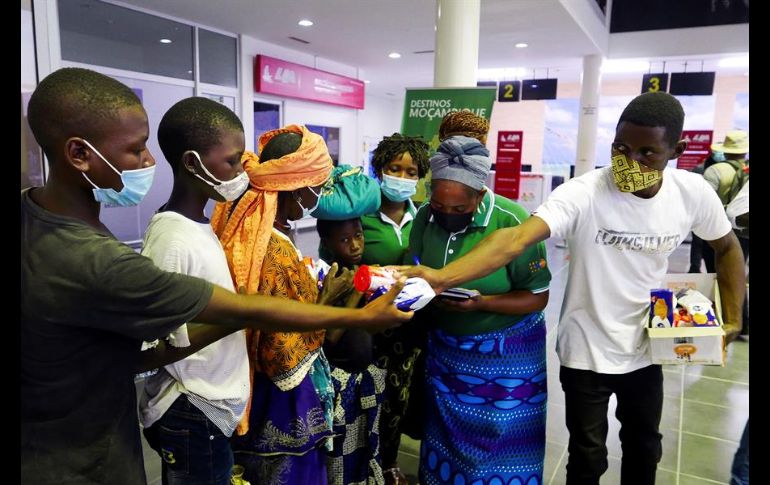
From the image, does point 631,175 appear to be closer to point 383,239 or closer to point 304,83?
point 383,239

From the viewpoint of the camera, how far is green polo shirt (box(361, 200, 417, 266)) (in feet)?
7.19

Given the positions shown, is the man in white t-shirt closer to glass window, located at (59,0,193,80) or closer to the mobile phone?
the mobile phone

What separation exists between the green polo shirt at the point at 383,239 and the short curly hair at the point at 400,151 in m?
0.28

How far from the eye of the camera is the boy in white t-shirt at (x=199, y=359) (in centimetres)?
133

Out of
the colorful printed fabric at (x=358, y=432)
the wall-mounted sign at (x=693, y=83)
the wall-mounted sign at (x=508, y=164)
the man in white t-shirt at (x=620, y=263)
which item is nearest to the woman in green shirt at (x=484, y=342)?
the man in white t-shirt at (x=620, y=263)

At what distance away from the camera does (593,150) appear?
10164 millimetres

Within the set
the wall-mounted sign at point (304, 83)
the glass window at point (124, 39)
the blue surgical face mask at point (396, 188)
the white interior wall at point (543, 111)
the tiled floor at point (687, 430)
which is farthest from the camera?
the white interior wall at point (543, 111)

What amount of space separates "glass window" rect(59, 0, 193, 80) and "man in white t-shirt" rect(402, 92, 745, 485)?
6.33 m

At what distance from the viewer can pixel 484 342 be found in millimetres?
1867

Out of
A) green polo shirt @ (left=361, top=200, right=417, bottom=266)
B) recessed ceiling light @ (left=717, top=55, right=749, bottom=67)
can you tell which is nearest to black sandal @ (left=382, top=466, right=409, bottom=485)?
green polo shirt @ (left=361, top=200, right=417, bottom=266)

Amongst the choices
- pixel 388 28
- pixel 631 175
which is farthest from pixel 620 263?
pixel 388 28

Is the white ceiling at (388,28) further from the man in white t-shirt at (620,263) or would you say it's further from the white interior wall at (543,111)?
the man in white t-shirt at (620,263)

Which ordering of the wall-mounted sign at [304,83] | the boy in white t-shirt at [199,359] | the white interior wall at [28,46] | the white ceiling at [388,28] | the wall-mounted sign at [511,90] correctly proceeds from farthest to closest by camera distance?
the wall-mounted sign at [511,90]
the wall-mounted sign at [304,83]
the white ceiling at [388,28]
the white interior wall at [28,46]
the boy in white t-shirt at [199,359]
